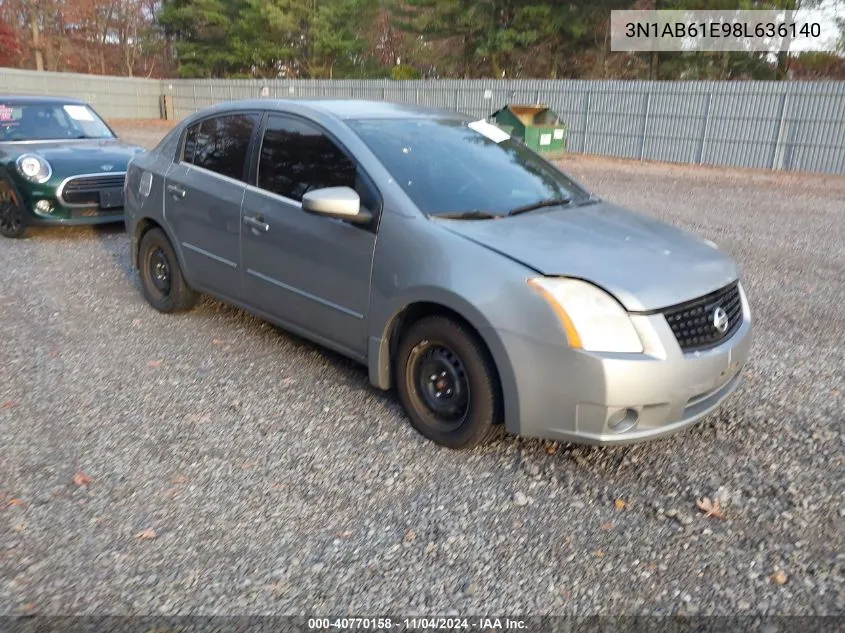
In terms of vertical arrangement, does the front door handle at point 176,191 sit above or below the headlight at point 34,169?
above

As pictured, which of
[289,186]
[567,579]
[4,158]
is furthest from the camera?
[4,158]

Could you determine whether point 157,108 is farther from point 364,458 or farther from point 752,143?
point 364,458

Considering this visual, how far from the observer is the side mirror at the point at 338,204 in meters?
3.67

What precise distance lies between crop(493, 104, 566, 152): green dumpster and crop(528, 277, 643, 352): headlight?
15.4 m

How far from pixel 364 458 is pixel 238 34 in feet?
130

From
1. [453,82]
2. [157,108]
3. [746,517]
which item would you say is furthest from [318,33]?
[746,517]

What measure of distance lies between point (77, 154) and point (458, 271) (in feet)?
21.6

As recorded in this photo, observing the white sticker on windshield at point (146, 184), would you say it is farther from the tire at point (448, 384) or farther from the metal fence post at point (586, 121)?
the metal fence post at point (586, 121)

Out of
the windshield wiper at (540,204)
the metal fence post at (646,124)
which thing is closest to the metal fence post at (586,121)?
the metal fence post at (646,124)

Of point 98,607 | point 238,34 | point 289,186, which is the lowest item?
point 98,607

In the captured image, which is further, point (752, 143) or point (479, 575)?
point (752, 143)

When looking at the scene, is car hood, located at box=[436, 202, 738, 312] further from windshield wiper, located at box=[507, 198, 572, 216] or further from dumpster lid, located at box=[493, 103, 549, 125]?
dumpster lid, located at box=[493, 103, 549, 125]

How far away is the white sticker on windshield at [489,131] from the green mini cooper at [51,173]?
510cm

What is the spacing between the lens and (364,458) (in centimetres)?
354
